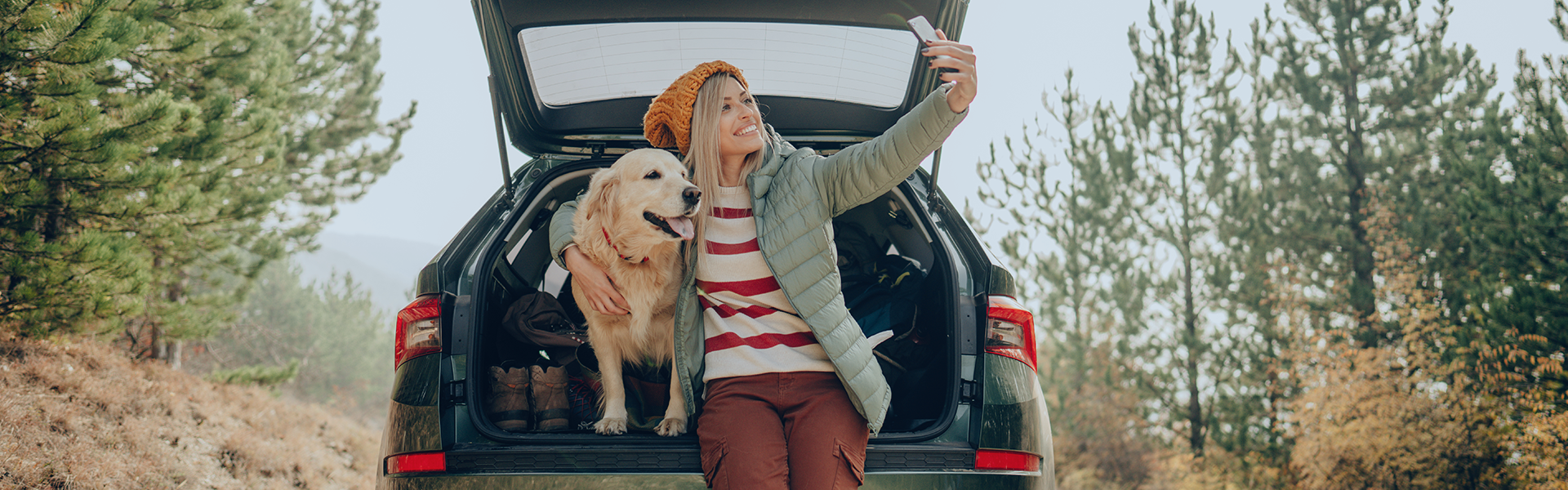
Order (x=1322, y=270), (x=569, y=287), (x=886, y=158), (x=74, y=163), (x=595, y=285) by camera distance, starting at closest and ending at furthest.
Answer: (x=886, y=158), (x=595, y=285), (x=569, y=287), (x=74, y=163), (x=1322, y=270)

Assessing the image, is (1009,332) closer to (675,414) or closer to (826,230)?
(826,230)

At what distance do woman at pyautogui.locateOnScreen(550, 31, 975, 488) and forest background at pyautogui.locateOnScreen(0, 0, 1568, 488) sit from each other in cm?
495

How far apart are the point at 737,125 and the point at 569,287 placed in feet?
4.72

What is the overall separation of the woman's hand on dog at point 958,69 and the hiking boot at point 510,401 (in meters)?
1.33

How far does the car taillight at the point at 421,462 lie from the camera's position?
5.83ft

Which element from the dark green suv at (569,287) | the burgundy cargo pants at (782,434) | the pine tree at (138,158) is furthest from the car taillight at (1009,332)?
the pine tree at (138,158)

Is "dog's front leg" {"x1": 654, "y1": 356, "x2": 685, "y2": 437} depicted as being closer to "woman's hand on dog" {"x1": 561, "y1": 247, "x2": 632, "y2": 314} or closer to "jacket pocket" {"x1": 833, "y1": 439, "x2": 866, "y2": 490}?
"woman's hand on dog" {"x1": 561, "y1": 247, "x2": 632, "y2": 314}

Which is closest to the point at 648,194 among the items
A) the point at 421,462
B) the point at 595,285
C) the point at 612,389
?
the point at 595,285

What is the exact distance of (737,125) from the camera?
2.03 metres

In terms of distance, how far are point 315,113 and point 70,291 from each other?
6.74m

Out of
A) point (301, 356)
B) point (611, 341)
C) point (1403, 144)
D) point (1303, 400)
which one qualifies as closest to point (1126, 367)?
point (1303, 400)

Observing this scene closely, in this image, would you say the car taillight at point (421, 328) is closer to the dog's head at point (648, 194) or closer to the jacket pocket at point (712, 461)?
the dog's head at point (648, 194)

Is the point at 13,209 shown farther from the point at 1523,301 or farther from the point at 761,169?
the point at 1523,301

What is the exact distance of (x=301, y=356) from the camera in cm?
2730
